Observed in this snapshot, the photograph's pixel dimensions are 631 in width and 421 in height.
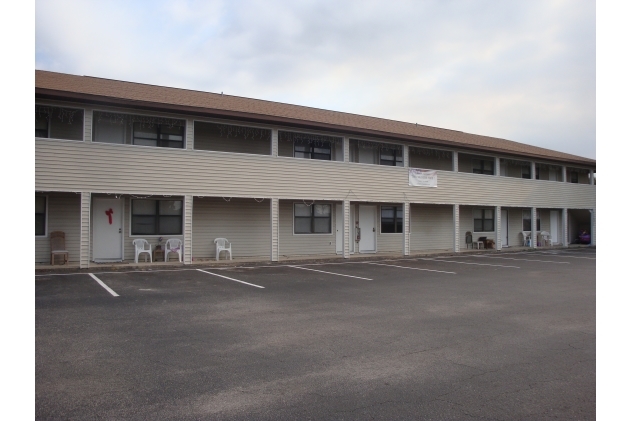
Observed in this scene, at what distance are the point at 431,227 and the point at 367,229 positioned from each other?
4136 millimetres

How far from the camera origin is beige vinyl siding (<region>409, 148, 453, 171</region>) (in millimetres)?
21469

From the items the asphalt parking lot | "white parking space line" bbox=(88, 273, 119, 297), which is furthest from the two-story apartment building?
the asphalt parking lot

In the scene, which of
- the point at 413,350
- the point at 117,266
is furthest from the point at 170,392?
the point at 117,266

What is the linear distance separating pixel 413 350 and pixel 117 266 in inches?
417

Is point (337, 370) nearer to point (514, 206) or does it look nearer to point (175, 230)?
point (175, 230)

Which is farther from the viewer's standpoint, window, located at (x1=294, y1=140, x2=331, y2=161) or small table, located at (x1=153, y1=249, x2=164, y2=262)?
window, located at (x1=294, y1=140, x2=331, y2=161)

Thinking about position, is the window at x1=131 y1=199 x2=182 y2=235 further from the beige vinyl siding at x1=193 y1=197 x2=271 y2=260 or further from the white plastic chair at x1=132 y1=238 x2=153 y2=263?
the beige vinyl siding at x1=193 y1=197 x2=271 y2=260

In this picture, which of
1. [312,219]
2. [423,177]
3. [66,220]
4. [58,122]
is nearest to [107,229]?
[66,220]

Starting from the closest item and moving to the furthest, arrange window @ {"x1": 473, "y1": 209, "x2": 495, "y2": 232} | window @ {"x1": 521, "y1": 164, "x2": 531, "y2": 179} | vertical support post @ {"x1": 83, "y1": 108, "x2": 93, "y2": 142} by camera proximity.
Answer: vertical support post @ {"x1": 83, "y1": 108, "x2": 93, "y2": 142}, window @ {"x1": 473, "y1": 209, "x2": 495, "y2": 232}, window @ {"x1": 521, "y1": 164, "x2": 531, "y2": 179}

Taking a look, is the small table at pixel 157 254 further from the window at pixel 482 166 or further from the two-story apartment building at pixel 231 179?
the window at pixel 482 166

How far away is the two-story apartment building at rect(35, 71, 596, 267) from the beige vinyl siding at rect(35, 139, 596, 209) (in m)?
0.04

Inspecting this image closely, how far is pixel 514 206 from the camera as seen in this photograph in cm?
2316

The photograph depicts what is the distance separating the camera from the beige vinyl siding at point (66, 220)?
45.9 feet

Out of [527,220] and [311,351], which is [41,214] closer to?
[311,351]
